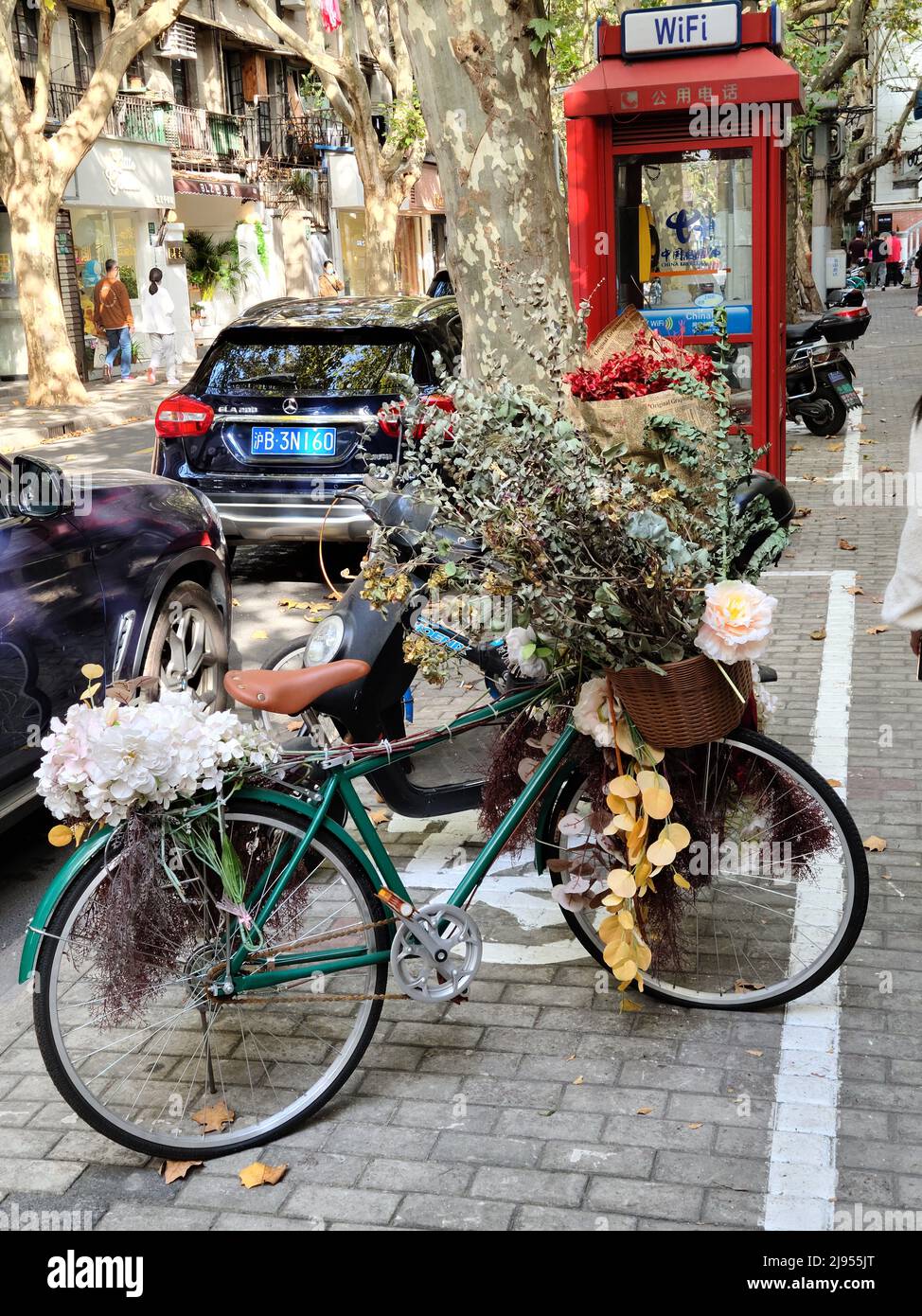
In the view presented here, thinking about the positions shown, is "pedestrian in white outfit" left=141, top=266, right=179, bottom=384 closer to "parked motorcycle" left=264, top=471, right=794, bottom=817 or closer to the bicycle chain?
"parked motorcycle" left=264, top=471, right=794, bottom=817

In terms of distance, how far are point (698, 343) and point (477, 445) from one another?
19.0 ft

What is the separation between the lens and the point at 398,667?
14.8 ft

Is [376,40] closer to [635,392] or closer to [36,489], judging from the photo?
[36,489]

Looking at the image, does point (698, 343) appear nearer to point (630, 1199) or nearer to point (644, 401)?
point (644, 401)

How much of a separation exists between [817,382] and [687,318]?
233 inches

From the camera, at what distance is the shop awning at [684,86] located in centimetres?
816

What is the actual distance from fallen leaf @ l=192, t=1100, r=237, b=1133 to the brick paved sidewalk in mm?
110

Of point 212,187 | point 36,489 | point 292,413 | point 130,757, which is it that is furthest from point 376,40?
point 130,757

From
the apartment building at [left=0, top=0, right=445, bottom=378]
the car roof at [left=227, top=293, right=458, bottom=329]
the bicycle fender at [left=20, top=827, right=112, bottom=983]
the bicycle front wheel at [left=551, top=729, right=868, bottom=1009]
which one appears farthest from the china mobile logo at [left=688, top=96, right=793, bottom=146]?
the apartment building at [left=0, top=0, right=445, bottom=378]

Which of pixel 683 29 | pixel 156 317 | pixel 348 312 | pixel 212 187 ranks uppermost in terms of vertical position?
pixel 212 187

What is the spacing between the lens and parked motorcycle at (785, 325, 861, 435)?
1384 cm

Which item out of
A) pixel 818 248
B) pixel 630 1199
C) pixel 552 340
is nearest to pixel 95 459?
pixel 552 340
